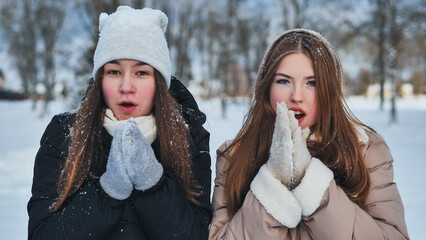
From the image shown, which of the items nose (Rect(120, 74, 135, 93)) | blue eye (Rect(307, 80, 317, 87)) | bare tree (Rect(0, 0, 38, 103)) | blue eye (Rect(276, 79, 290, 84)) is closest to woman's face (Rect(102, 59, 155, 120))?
nose (Rect(120, 74, 135, 93))

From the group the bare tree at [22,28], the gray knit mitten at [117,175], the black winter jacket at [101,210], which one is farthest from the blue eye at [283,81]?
the bare tree at [22,28]

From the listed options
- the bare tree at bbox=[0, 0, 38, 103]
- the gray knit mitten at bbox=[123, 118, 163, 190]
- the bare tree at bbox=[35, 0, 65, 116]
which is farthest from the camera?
the bare tree at bbox=[0, 0, 38, 103]

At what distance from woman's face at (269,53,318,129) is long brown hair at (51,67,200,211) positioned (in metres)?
0.50

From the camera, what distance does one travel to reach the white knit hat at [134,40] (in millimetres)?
1646

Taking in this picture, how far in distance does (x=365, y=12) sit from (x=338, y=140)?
44.1 ft

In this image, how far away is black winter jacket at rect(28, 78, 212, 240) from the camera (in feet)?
4.91

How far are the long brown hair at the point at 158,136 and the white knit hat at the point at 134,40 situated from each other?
73 millimetres

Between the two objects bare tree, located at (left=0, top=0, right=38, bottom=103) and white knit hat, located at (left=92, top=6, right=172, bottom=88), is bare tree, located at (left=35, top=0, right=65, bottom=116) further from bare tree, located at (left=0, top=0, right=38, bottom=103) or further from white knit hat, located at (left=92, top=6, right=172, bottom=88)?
white knit hat, located at (left=92, top=6, right=172, bottom=88)

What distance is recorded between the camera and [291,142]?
1468 millimetres

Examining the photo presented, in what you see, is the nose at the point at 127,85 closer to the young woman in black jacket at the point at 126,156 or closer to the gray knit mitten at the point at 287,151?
the young woman in black jacket at the point at 126,156

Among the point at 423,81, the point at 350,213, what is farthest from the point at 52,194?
the point at 423,81

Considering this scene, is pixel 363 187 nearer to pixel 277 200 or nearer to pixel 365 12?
pixel 277 200

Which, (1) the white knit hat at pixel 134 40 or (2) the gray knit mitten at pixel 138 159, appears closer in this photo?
(2) the gray knit mitten at pixel 138 159

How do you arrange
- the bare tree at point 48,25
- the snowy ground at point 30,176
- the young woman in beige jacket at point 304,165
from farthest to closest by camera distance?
the bare tree at point 48,25 < the snowy ground at point 30,176 < the young woman in beige jacket at point 304,165
